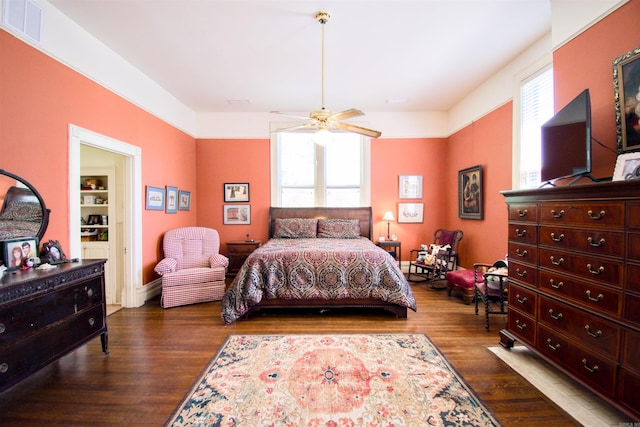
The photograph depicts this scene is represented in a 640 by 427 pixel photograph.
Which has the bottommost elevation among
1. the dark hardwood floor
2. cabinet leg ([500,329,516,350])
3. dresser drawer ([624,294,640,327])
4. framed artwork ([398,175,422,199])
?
the dark hardwood floor

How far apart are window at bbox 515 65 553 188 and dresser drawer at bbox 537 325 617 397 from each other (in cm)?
201

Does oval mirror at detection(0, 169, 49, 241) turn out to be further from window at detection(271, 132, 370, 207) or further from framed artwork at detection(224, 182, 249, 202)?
window at detection(271, 132, 370, 207)

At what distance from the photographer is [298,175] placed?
557 cm

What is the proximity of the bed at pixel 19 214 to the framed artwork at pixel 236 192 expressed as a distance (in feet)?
10.4

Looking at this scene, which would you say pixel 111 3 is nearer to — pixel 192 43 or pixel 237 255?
pixel 192 43

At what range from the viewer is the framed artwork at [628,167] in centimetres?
163

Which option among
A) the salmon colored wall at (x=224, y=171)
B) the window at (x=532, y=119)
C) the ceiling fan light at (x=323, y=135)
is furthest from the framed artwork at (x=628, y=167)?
the salmon colored wall at (x=224, y=171)

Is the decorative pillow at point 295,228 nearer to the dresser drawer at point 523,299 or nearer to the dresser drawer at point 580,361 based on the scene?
the dresser drawer at point 523,299

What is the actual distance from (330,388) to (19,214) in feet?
9.64

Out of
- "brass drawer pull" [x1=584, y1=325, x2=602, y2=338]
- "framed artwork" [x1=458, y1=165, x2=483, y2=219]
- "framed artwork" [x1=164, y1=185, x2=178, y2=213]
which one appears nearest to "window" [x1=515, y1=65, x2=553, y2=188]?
"framed artwork" [x1=458, y1=165, x2=483, y2=219]

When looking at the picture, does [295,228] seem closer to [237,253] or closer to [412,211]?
[237,253]

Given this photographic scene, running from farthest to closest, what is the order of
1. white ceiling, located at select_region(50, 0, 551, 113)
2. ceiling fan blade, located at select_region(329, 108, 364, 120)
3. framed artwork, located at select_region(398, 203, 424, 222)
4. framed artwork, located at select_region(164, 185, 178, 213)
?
1. framed artwork, located at select_region(398, 203, 424, 222)
2. framed artwork, located at select_region(164, 185, 178, 213)
3. ceiling fan blade, located at select_region(329, 108, 364, 120)
4. white ceiling, located at select_region(50, 0, 551, 113)

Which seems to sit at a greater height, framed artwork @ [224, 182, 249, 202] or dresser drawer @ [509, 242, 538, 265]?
framed artwork @ [224, 182, 249, 202]

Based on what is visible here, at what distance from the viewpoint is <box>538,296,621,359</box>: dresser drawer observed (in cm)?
153
